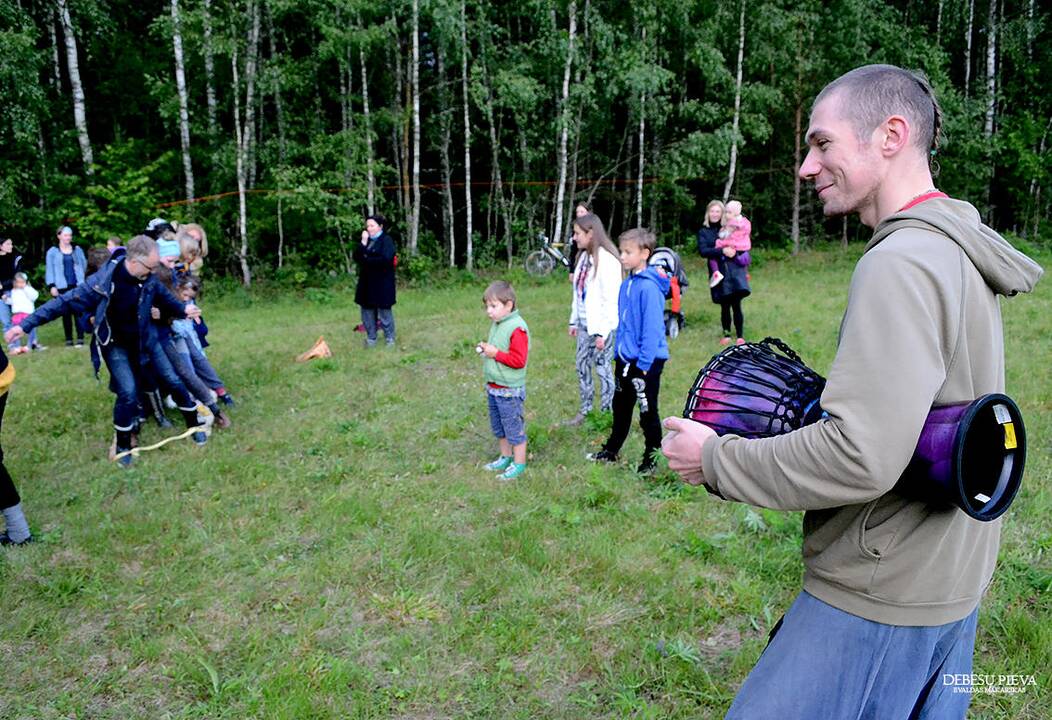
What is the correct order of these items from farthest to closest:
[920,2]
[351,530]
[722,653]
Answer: [920,2] < [351,530] < [722,653]

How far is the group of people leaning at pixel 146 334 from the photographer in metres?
6.52

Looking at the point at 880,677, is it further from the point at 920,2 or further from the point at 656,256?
the point at 920,2

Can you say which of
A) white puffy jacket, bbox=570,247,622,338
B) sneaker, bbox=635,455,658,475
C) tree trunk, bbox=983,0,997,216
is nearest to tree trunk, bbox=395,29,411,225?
white puffy jacket, bbox=570,247,622,338

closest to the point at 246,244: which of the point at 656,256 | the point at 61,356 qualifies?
the point at 61,356

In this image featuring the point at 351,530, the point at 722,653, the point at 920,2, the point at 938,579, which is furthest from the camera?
the point at 920,2

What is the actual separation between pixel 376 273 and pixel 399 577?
22.9 feet

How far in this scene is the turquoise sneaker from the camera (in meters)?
6.00

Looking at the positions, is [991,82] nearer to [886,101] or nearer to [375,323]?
[375,323]

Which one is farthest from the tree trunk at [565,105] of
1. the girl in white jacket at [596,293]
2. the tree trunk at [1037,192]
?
the tree trunk at [1037,192]

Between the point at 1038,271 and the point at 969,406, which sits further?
the point at 1038,271

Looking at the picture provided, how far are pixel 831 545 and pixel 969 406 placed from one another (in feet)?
1.44

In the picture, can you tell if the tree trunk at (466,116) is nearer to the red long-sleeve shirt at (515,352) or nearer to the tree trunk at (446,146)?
the tree trunk at (446,146)

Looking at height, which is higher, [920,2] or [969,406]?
[920,2]

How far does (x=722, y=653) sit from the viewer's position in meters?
3.72
